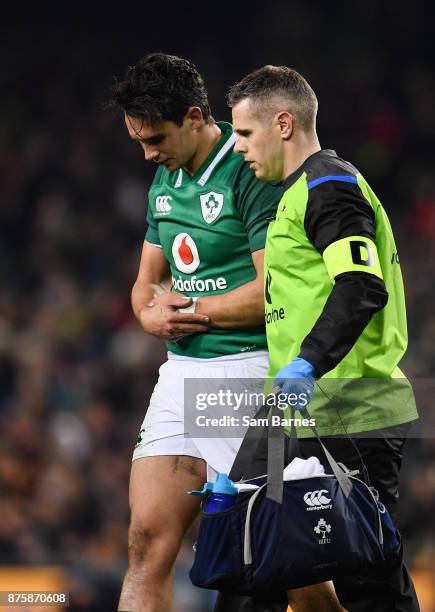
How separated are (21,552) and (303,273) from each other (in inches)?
177

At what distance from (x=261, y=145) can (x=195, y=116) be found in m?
0.63

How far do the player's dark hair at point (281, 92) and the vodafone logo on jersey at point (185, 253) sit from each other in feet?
2.08

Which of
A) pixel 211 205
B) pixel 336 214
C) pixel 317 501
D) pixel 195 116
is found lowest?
pixel 317 501

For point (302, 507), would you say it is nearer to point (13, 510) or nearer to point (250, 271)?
point (250, 271)

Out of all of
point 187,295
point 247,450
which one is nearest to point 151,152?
point 187,295

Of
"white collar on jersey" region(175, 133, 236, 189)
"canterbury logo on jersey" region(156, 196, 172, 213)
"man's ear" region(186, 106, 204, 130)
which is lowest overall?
"canterbury logo on jersey" region(156, 196, 172, 213)

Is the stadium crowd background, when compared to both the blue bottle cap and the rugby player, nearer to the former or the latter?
the rugby player

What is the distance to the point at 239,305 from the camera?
164 inches

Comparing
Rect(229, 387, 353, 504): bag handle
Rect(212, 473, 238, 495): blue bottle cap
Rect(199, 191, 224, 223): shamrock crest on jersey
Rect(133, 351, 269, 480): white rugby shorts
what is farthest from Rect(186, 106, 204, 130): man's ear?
Rect(212, 473, 238, 495): blue bottle cap

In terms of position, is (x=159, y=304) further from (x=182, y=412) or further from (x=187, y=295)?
(x=182, y=412)

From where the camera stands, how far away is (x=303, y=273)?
3578 mm

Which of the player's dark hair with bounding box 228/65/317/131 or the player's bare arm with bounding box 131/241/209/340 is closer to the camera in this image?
the player's dark hair with bounding box 228/65/317/131

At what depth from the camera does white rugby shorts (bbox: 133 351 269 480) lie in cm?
420

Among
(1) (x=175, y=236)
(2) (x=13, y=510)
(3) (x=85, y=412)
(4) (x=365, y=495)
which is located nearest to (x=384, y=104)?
(3) (x=85, y=412)
